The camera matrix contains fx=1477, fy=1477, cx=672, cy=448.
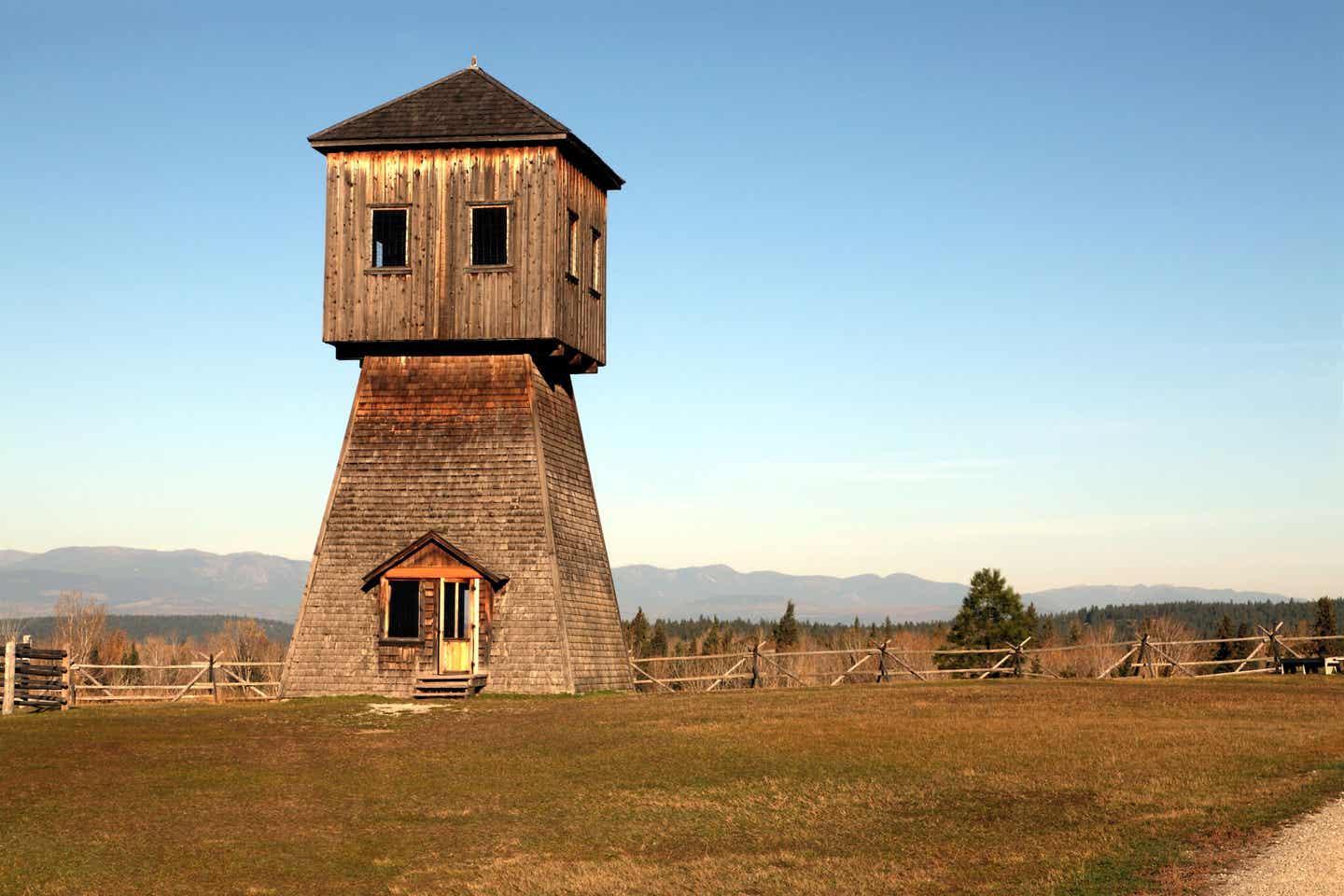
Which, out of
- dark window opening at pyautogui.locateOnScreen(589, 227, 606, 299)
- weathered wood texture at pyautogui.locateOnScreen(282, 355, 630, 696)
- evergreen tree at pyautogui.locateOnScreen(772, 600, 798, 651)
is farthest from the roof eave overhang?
evergreen tree at pyautogui.locateOnScreen(772, 600, 798, 651)

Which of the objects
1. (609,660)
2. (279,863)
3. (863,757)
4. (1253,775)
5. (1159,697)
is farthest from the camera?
(609,660)

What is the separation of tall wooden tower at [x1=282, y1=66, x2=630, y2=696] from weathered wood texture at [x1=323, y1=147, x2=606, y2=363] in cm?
5

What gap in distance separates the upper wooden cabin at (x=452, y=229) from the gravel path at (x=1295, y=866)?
2503cm

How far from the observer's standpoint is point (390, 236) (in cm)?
4075

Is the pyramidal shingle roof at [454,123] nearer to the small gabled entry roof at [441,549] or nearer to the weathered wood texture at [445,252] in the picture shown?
the weathered wood texture at [445,252]

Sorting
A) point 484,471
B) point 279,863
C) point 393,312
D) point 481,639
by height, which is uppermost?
point 393,312

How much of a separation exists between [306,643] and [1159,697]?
20.6m

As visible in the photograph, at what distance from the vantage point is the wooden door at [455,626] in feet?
120

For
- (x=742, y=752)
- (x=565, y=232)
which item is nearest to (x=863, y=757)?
(x=742, y=752)

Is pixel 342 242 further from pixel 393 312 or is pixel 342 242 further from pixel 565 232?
pixel 565 232

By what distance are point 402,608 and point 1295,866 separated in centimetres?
2650

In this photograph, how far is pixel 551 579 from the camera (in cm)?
3691

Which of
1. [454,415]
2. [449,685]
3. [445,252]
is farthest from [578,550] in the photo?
[445,252]

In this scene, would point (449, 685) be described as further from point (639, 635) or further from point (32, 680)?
point (639, 635)
